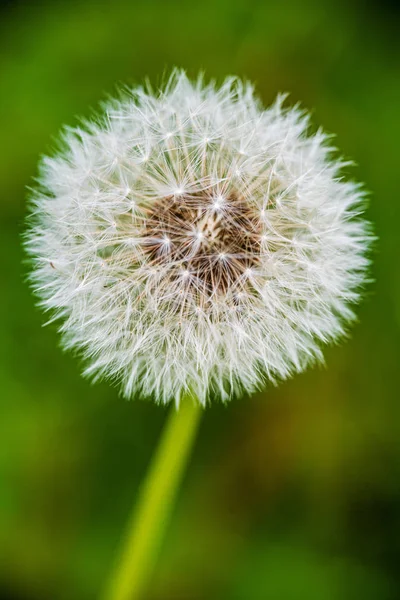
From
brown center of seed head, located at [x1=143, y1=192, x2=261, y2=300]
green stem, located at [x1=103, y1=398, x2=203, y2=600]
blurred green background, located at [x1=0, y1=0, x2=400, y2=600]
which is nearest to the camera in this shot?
brown center of seed head, located at [x1=143, y1=192, x2=261, y2=300]

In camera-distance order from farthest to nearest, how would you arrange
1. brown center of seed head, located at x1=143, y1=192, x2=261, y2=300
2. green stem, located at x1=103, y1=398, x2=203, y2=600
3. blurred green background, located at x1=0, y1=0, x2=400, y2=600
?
blurred green background, located at x1=0, y1=0, x2=400, y2=600, green stem, located at x1=103, y1=398, x2=203, y2=600, brown center of seed head, located at x1=143, y1=192, x2=261, y2=300

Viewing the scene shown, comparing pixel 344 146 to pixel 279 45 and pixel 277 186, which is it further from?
pixel 277 186

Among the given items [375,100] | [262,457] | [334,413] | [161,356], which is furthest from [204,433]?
[375,100]

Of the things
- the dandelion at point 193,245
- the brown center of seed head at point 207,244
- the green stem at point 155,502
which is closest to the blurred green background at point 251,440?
the green stem at point 155,502

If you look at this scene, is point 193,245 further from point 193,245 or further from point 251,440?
point 251,440

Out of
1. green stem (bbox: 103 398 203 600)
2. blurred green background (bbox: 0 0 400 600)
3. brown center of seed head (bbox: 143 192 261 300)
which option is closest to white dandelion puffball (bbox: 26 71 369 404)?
brown center of seed head (bbox: 143 192 261 300)

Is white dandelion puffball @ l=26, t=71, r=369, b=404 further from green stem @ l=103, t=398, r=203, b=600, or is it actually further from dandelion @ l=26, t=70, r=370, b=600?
green stem @ l=103, t=398, r=203, b=600

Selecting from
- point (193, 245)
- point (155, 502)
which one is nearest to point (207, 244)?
point (193, 245)

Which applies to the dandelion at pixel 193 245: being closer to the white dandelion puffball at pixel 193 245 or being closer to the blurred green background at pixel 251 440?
the white dandelion puffball at pixel 193 245
